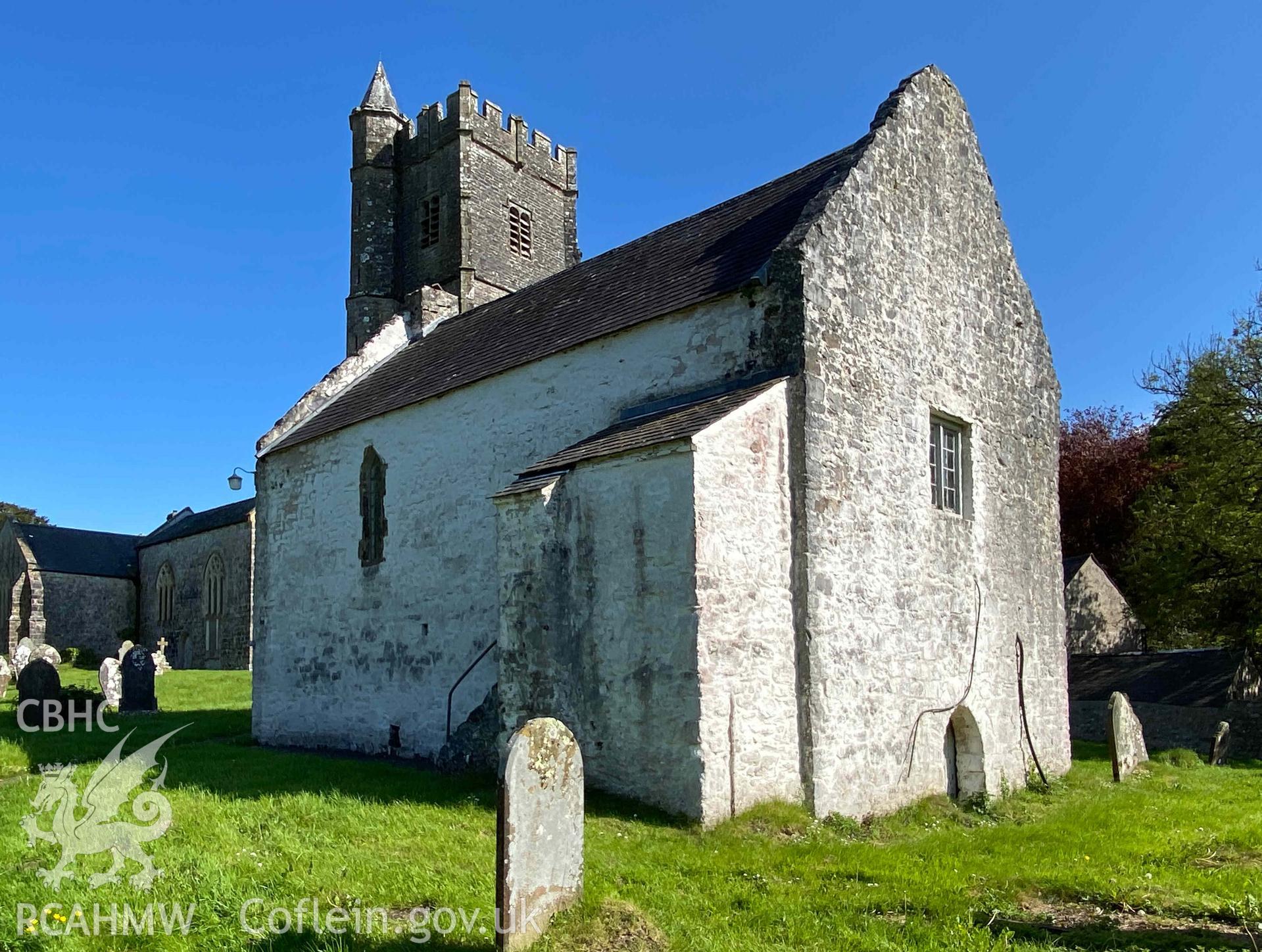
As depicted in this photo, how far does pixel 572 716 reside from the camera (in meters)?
10.5

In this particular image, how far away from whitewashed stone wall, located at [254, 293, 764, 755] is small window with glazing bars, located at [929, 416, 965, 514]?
3.66 meters

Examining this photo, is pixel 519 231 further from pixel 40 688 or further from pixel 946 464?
pixel 946 464

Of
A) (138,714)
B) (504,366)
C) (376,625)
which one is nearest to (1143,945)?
(504,366)

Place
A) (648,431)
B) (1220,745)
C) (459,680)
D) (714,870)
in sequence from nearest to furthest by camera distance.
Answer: (714,870) < (648,431) < (459,680) < (1220,745)

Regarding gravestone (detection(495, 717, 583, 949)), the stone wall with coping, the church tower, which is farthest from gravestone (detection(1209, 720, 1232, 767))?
the stone wall with coping

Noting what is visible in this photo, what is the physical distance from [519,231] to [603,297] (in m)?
15.5

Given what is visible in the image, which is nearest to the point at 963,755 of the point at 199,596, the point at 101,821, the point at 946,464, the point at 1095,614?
the point at 946,464

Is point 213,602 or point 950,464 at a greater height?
point 950,464

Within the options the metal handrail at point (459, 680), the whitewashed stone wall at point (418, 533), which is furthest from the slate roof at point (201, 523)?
the metal handrail at point (459, 680)

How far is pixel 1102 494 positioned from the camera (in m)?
32.8

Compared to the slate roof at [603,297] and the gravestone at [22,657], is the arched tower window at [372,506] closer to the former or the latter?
the slate roof at [603,297]

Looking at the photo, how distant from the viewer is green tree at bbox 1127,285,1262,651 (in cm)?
2120

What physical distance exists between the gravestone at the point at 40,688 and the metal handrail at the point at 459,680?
32.2ft

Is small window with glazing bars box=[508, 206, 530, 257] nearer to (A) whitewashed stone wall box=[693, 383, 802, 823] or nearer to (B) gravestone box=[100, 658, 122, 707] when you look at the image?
(B) gravestone box=[100, 658, 122, 707]
